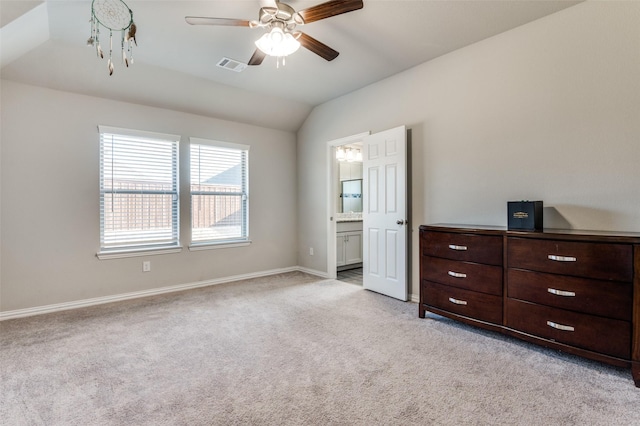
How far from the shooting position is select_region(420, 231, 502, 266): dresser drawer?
2.52 m

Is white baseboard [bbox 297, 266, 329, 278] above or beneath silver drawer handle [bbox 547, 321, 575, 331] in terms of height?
beneath

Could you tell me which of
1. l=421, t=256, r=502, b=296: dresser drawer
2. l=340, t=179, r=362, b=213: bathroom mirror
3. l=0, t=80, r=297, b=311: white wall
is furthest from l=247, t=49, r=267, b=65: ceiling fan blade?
l=340, t=179, r=362, b=213: bathroom mirror

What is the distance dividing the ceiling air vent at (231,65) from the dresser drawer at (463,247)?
2766mm

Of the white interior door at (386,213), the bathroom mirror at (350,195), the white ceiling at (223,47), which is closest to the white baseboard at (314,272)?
the white interior door at (386,213)

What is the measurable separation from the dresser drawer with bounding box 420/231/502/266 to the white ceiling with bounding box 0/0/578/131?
1.92 meters

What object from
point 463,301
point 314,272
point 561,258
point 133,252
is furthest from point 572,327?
point 133,252

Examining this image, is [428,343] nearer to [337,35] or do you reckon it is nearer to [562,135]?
[562,135]

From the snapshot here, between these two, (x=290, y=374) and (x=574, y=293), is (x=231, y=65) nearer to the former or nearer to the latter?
(x=290, y=374)

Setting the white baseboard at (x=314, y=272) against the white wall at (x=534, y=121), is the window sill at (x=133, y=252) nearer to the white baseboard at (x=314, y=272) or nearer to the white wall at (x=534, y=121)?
the white baseboard at (x=314, y=272)

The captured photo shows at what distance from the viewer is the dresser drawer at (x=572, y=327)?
1941 mm

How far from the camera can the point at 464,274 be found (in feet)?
8.88

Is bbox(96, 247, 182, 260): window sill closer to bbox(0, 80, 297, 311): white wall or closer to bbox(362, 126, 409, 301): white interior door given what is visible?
bbox(0, 80, 297, 311): white wall

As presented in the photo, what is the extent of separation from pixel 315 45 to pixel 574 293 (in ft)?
8.80

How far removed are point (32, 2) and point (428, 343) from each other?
3.96 m
